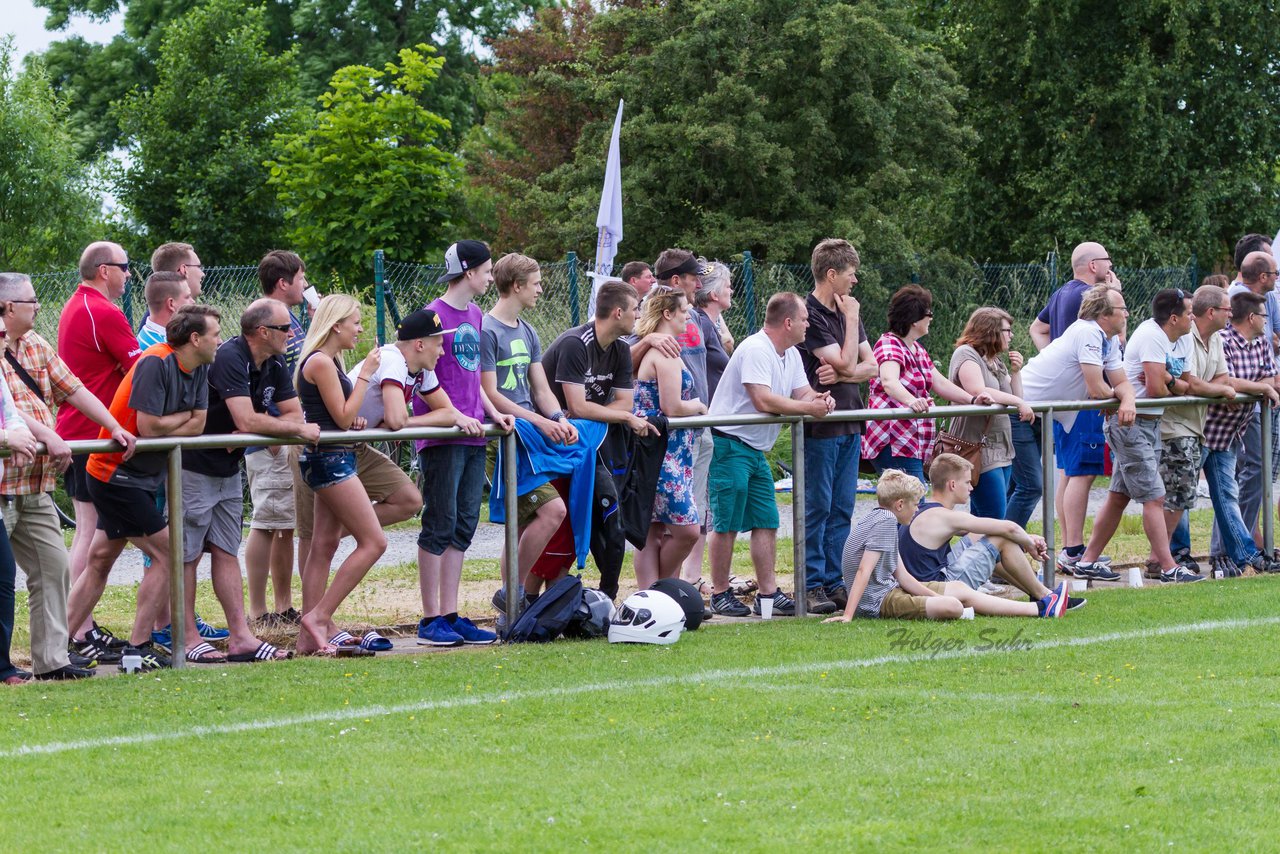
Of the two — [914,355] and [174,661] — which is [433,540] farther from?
[914,355]

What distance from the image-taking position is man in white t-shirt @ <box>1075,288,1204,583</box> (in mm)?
11055

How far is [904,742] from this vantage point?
5973 millimetres

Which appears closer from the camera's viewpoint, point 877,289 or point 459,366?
point 459,366

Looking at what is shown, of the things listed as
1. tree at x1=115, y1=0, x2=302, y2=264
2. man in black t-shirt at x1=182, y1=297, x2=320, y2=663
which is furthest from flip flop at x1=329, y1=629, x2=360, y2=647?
tree at x1=115, y1=0, x2=302, y2=264

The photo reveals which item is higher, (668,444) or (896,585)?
(668,444)

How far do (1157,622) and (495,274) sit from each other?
150 inches

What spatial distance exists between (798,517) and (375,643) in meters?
2.44

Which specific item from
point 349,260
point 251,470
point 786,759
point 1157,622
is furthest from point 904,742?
point 349,260

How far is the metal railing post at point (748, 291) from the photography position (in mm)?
18750

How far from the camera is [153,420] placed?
7.80 m

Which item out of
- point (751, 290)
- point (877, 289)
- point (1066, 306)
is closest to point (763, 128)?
point (877, 289)

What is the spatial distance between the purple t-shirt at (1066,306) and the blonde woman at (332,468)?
18.4 feet

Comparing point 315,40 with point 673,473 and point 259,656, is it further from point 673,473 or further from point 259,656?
point 259,656

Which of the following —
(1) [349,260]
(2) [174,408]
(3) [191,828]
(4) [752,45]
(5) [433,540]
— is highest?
(4) [752,45]
